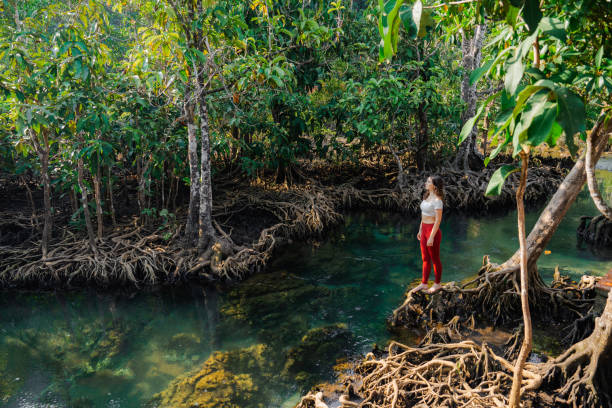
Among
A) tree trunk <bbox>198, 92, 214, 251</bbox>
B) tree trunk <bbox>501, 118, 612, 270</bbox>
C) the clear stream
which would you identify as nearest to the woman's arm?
tree trunk <bbox>501, 118, 612, 270</bbox>

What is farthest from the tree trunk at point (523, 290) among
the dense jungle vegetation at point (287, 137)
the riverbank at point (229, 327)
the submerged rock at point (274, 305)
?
the submerged rock at point (274, 305)

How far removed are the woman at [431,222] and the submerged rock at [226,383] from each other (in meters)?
2.11

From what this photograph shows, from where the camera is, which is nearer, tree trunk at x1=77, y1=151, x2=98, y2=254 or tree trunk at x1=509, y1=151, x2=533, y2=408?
Answer: tree trunk at x1=509, y1=151, x2=533, y2=408

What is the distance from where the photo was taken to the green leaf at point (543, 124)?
1264 mm

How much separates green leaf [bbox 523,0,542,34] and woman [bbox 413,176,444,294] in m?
3.60

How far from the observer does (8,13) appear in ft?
33.3

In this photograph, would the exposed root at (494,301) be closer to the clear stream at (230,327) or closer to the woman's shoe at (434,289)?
the woman's shoe at (434,289)

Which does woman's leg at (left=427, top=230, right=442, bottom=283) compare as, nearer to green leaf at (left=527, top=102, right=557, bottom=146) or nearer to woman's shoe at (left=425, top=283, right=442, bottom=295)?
woman's shoe at (left=425, top=283, right=442, bottom=295)

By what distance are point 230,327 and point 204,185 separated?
8.48 feet

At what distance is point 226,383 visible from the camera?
450 centimetres

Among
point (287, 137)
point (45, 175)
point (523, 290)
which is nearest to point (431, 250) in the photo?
point (523, 290)

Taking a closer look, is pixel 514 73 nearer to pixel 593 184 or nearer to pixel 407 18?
pixel 407 18

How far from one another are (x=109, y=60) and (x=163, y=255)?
3.41 meters

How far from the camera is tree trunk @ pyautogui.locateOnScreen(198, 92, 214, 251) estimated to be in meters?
6.96
